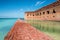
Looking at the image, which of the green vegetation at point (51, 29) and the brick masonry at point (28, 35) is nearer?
the brick masonry at point (28, 35)

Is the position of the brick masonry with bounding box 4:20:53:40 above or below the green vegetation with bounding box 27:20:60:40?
above

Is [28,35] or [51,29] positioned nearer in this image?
[28,35]

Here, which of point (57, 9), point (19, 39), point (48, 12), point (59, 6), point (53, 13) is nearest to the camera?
point (19, 39)

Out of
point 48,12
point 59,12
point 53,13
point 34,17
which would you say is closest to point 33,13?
point 34,17

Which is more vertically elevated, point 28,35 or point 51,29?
point 28,35

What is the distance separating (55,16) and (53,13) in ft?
3.22

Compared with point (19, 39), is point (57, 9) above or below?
above

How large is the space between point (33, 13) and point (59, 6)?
1875cm

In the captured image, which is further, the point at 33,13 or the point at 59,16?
the point at 33,13

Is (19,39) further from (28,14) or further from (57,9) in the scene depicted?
(28,14)

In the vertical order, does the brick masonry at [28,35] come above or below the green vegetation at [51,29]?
above

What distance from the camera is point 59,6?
18.3m

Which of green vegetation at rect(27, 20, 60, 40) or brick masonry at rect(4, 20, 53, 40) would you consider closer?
brick masonry at rect(4, 20, 53, 40)

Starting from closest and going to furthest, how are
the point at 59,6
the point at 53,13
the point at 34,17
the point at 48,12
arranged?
the point at 59,6 → the point at 53,13 → the point at 48,12 → the point at 34,17
